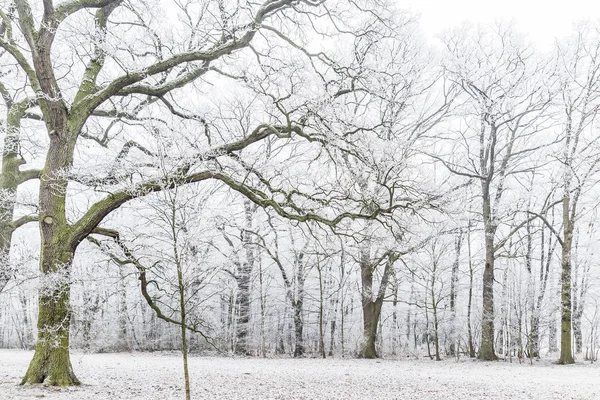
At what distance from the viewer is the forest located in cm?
911

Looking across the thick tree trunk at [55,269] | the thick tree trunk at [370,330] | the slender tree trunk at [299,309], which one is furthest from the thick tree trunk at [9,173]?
the thick tree trunk at [370,330]

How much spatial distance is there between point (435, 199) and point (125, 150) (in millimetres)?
7548

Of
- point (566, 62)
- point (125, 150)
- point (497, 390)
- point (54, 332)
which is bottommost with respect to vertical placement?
point (497, 390)

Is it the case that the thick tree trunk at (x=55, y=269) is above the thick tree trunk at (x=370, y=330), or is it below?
above

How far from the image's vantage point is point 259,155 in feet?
56.2

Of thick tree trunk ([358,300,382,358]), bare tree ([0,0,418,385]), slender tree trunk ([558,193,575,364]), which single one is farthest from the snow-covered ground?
thick tree trunk ([358,300,382,358])

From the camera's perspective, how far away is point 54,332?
8.50m

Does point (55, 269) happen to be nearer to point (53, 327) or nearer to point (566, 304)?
point (53, 327)

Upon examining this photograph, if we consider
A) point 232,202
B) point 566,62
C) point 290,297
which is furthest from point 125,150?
point 566,62

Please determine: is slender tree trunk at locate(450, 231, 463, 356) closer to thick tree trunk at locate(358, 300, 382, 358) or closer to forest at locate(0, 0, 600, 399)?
forest at locate(0, 0, 600, 399)

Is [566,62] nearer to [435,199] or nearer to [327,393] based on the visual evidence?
[435,199]

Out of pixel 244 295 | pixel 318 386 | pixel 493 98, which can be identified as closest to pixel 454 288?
pixel 493 98

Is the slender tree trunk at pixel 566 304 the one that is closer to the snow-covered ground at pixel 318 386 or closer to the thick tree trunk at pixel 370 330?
the snow-covered ground at pixel 318 386

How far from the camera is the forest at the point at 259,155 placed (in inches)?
359
